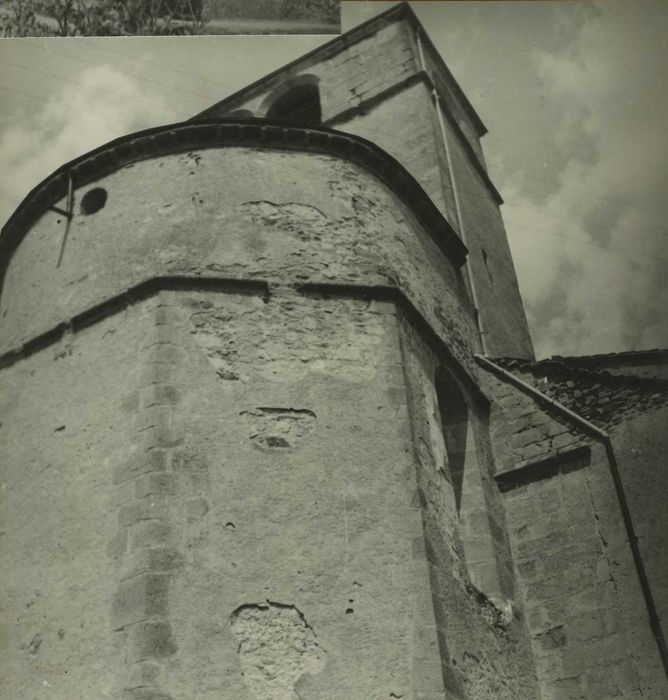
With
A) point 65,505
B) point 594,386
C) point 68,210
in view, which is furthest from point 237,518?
point 594,386

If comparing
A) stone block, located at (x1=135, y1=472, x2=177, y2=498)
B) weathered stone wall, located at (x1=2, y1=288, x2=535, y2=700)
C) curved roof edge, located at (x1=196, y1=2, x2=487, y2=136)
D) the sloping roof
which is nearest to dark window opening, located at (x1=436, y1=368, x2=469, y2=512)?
the sloping roof

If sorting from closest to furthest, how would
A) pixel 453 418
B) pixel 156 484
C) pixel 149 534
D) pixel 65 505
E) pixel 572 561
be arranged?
Answer: 1. pixel 149 534
2. pixel 156 484
3. pixel 65 505
4. pixel 572 561
5. pixel 453 418

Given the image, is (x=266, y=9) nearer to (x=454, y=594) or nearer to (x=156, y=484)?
(x=156, y=484)

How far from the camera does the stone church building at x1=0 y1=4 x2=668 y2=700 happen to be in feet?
18.4

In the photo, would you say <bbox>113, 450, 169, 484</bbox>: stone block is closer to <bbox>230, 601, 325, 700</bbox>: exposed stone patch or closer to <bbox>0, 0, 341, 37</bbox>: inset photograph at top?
<bbox>230, 601, 325, 700</bbox>: exposed stone patch

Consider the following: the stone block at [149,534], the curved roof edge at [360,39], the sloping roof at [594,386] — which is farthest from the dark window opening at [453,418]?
the curved roof edge at [360,39]

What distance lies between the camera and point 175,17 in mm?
8742

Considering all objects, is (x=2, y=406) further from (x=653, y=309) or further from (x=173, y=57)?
(x=653, y=309)

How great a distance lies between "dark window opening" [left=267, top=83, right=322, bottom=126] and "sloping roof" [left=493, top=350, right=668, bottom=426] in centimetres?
684

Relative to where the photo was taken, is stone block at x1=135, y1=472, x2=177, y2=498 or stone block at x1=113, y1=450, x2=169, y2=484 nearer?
stone block at x1=135, y1=472, x2=177, y2=498

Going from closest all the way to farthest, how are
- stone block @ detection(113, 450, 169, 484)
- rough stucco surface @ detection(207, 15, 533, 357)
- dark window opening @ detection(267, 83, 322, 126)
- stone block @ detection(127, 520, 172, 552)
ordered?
stone block @ detection(127, 520, 172, 552), stone block @ detection(113, 450, 169, 484), rough stucco surface @ detection(207, 15, 533, 357), dark window opening @ detection(267, 83, 322, 126)

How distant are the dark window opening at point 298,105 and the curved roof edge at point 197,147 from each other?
230 inches

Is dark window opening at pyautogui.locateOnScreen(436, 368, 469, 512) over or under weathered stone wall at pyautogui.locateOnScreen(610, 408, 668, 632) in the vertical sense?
over

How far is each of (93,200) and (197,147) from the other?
1066 mm
